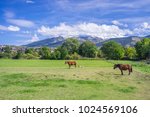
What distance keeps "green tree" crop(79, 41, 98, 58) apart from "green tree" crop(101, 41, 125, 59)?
418cm

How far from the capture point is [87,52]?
10894 centimetres

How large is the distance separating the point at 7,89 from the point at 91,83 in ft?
23.3

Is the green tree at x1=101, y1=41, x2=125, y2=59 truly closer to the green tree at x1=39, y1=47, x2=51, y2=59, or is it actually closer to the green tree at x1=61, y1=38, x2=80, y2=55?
the green tree at x1=61, y1=38, x2=80, y2=55

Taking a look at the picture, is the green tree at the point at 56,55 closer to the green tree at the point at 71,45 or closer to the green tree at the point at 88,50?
the green tree at the point at 71,45

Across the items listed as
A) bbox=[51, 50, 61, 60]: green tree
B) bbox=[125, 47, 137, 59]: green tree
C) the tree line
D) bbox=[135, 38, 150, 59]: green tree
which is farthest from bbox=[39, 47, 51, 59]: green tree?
bbox=[135, 38, 150, 59]: green tree

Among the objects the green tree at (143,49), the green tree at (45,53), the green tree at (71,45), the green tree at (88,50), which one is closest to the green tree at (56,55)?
the green tree at (45,53)

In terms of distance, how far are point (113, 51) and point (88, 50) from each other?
9567mm

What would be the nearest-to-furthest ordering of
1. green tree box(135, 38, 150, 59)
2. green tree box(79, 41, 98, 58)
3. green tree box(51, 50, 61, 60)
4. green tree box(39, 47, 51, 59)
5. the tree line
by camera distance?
green tree box(51, 50, 61, 60), green tree box(135, 38, 150, 59), the tree line, green tree box(39, 47, 51, 59), green tree box(79, 41, 98, 58)

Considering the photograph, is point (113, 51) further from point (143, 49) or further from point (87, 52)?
point (143, 49)

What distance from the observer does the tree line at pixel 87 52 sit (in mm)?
98250

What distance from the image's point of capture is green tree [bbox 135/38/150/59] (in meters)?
96.9

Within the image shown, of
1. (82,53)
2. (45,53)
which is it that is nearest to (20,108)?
(45,53)

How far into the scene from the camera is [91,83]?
23859 millimetres

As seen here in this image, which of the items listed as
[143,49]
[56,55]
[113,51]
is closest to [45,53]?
[56,55]
